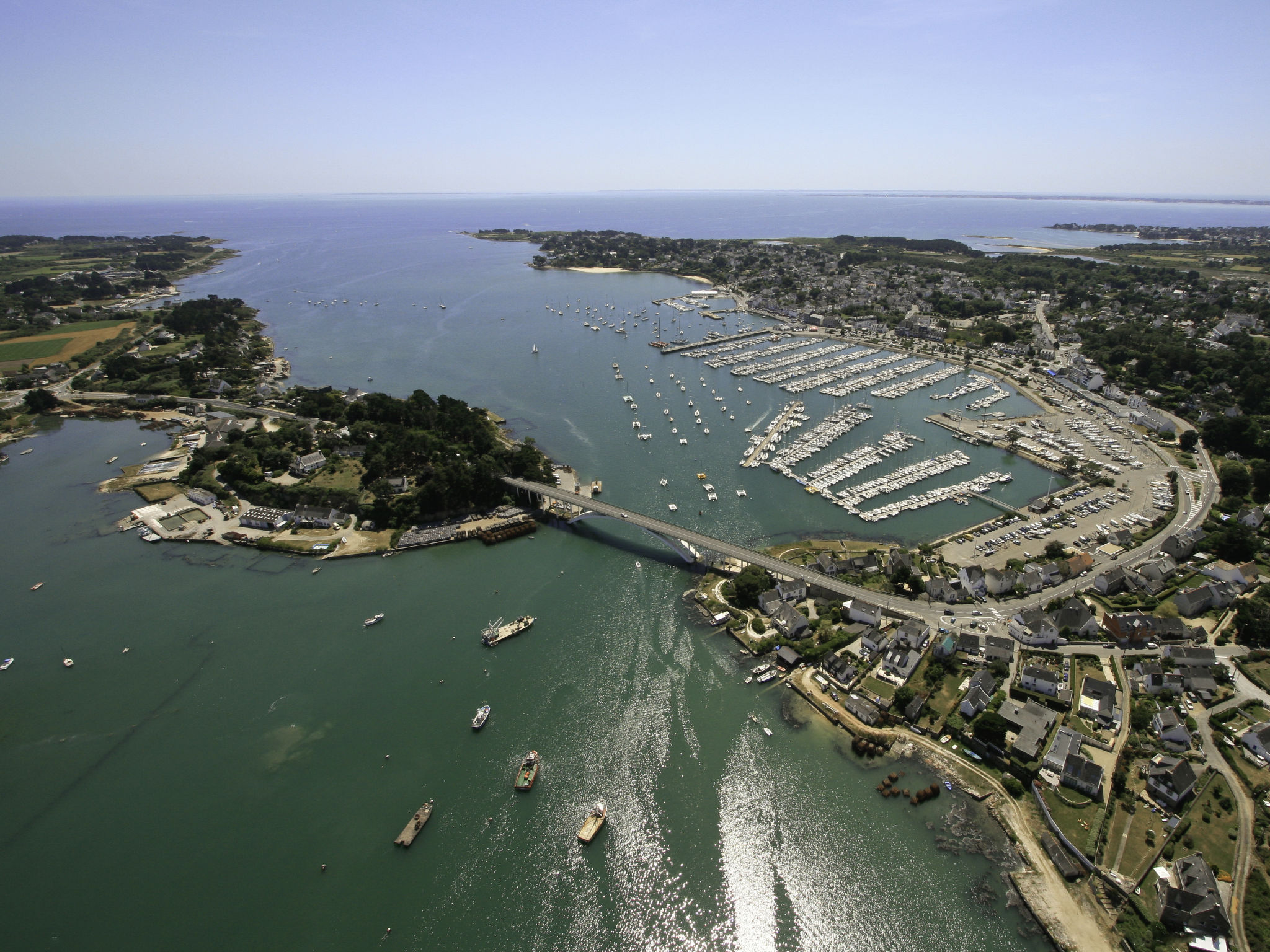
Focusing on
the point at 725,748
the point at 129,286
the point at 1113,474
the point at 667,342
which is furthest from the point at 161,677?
the point at 129,286

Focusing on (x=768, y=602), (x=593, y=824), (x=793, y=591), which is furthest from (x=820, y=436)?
(x=593, y=824)

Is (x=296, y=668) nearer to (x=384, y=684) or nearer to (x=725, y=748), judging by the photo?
(x=384, y=684)

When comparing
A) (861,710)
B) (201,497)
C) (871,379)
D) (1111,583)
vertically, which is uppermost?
(871,379)

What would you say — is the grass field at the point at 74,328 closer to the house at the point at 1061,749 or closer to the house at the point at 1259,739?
the house at the point at 1061,749

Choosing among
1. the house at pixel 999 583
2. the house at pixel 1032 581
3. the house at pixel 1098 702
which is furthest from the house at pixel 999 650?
the house at pixel 1032 581

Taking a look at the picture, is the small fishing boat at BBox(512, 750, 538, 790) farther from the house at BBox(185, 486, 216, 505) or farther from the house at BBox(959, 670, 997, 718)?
the house at BBox(185, 486, 216, 505)

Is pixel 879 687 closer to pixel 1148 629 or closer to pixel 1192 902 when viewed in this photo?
pixel 1192 902
